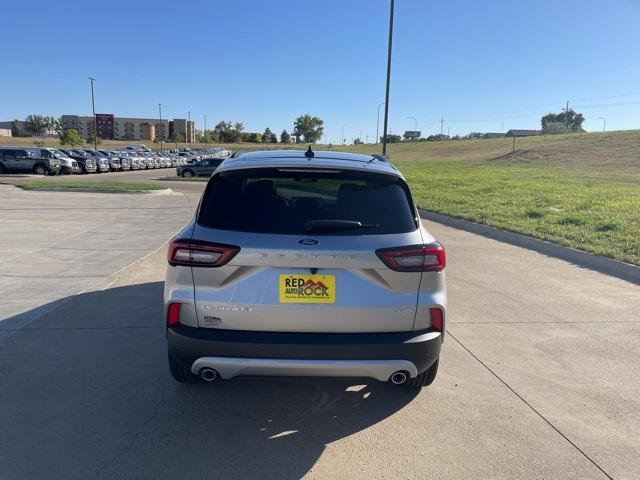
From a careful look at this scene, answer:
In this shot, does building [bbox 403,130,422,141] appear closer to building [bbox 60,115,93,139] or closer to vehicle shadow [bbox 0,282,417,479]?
building [bbox 60,115,93,139]

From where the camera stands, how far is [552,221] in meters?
11.9

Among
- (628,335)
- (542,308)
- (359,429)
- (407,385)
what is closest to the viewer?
(359,429)

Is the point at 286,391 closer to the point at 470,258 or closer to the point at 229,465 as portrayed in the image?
the point at 229,465

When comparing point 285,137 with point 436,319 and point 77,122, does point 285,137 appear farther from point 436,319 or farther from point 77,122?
point 436,319

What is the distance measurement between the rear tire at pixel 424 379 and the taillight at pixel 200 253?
1.61 m

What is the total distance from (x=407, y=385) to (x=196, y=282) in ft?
5.70

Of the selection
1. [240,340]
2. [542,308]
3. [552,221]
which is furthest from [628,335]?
[552,221]

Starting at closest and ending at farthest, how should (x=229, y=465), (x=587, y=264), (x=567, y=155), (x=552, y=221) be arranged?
(x=229, y=465), (x=587, y=264), (x=552, y=221), (x=567, y=155)

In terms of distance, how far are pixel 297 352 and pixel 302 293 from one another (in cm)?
35

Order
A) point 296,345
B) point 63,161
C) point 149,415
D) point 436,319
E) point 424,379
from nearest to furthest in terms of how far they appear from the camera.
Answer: point 296,345 → point 436,319 → point 149,415 → point 424,379 → point 63,161

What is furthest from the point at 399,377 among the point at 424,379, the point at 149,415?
the point at 149,415

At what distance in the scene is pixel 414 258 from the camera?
3104 mm

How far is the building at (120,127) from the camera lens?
152 metres

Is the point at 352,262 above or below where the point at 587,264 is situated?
above
